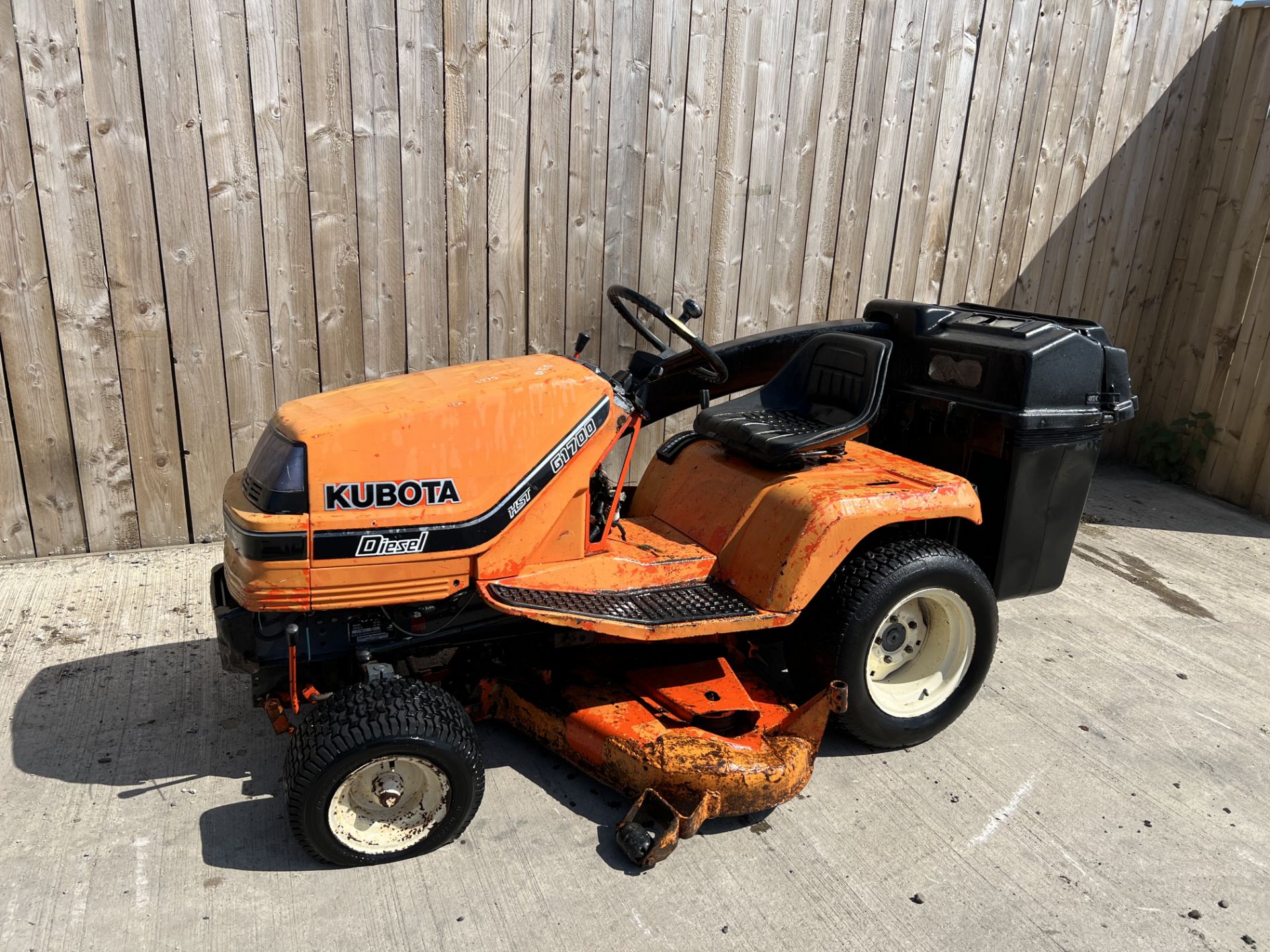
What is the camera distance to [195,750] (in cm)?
306

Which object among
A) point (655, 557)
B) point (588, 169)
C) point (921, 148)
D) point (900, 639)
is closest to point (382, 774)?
point (655, 557)

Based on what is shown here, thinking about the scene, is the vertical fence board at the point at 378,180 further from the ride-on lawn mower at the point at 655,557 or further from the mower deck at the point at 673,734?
the mower deck at the point at 673,734

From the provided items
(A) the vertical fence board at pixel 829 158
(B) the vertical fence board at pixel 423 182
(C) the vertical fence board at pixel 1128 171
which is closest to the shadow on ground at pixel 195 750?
(B) the vertical fence board at pixel 423 182

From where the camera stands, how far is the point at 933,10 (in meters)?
5.11

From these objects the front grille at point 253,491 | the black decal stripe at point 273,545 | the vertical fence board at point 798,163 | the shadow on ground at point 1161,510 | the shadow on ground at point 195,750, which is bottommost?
the shadow on ground at point 195,750

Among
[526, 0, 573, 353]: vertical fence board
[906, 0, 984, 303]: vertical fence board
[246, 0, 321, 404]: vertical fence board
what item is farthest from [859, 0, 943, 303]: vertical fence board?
[246, 0, 321, 404]: vertical fence board

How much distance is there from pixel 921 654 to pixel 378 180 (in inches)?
121

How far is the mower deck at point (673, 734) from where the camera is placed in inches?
107

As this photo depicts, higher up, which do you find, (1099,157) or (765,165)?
(1099,157)

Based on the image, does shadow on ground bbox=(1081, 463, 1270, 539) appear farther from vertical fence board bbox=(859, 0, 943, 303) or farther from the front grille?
the front grille

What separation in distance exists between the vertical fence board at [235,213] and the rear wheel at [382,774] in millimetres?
2109

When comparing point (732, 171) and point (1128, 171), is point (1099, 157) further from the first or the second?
point (732, 171)

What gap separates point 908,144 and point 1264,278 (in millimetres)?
2310

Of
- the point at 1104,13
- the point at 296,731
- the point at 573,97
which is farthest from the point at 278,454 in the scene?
the point at 1104,13
